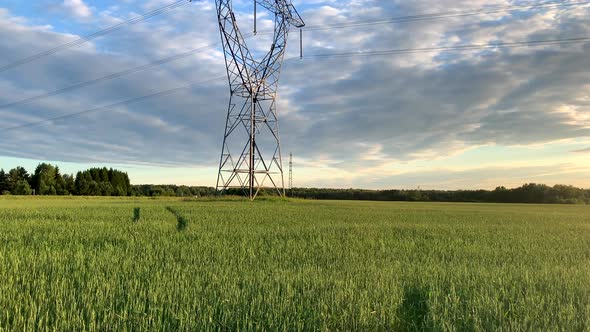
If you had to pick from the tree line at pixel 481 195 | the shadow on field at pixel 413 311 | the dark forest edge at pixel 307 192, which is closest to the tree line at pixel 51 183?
the dark forest edge at pixel 307 192

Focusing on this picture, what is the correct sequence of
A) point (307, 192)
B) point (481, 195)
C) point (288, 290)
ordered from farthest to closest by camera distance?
1. point (307, 192)
2. point (481, 195)
3. point (288, 290)

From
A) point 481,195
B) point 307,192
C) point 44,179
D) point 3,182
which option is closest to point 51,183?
Answer: point 44,179

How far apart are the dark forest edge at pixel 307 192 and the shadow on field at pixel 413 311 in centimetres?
7016

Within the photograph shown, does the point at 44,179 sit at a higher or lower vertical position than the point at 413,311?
higher

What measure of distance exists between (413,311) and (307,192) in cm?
8910

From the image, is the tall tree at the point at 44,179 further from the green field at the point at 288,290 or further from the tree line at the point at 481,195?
the green field at the point at 288,290

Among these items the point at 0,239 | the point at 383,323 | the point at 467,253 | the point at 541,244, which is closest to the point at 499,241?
the point at 541,244

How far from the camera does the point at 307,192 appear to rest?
93188mm

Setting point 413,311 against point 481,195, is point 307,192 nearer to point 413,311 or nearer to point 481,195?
point 481,195

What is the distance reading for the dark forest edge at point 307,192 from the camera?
76.6 metres

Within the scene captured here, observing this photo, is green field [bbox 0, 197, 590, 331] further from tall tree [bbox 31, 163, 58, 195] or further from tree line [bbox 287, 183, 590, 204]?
tall tree [bbox 31, 163, 58, 195]

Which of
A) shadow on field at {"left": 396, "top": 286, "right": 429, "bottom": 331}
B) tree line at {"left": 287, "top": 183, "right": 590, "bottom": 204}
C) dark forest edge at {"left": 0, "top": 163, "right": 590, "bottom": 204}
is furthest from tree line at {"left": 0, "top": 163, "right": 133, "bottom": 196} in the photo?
shadow on field at {"left": 396, "top": 286, "right": 429, "bottom": 331}

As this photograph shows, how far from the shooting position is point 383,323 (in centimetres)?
370

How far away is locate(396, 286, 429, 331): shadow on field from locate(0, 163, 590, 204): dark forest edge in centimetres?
7016
